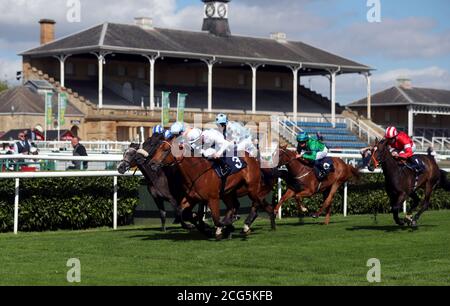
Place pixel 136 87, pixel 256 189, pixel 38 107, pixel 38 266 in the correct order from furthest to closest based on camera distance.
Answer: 1. pixel 136 87
2. pixel 38 107
3. pixel 256 189
4. pixel 38 266

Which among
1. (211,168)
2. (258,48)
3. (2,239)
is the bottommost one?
(2,239)

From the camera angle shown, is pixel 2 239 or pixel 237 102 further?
pixel 237 102

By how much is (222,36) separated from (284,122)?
8071mm

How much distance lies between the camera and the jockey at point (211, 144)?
478 inches

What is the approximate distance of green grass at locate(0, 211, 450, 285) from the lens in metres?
8.86

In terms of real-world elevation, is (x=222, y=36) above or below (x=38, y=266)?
above

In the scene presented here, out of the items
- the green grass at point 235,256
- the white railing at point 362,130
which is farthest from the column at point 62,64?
the green grass at point 235,256

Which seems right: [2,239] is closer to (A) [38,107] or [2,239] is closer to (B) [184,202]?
(B) [184,202]

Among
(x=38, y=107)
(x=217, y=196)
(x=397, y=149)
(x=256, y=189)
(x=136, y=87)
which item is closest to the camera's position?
(x=217, y=196)

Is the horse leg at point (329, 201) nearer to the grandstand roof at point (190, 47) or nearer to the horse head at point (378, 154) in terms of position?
the horse head at point (378, 154)

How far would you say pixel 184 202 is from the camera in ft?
41.1

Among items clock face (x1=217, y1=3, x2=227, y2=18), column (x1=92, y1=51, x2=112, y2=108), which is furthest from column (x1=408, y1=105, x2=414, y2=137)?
column (x1=92, y1=51, x2=112, y2=108)

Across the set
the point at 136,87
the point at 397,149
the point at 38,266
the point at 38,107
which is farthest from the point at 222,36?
the point at 38,266

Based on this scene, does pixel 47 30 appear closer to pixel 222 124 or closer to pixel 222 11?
pixel 222 11
